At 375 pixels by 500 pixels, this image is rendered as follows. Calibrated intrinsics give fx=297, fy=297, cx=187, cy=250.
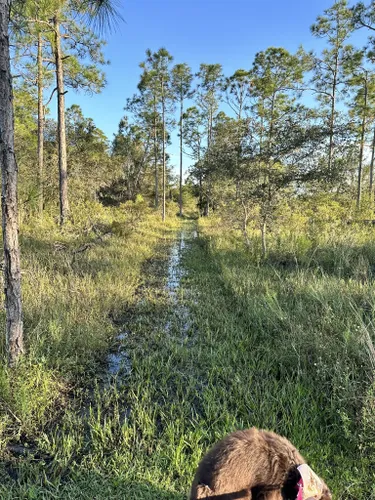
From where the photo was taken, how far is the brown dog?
0.92 m

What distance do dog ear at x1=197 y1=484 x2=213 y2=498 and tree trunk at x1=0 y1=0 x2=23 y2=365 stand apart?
103 inches

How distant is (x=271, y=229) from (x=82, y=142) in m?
16.1

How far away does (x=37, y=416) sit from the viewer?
2.58 meters

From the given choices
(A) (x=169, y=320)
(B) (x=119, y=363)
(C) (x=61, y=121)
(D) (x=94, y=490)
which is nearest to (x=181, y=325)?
(A) (x=169, y=320)

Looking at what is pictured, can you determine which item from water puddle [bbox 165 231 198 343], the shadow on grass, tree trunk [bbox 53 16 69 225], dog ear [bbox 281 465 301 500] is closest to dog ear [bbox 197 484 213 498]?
dog ear [bbox 281 465 301 500]

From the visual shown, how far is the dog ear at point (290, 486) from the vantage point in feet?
3.14

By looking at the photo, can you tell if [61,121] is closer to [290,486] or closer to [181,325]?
[181,325]

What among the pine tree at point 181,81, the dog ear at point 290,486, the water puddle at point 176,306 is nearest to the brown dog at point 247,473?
the dog ear at point 290,486

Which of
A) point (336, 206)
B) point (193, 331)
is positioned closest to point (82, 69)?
point (336, 206)

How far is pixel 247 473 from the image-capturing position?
95 cm

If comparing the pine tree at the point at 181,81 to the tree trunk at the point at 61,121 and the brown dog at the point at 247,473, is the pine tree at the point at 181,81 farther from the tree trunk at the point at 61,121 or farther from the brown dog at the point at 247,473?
the brown dog at the point at 247,473

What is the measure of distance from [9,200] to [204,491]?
108 inches

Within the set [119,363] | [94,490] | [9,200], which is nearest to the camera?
[94,490]

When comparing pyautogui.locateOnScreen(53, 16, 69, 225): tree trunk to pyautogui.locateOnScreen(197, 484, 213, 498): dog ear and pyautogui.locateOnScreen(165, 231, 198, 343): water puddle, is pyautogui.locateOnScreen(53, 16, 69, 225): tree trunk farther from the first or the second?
pyautogui.locateOnScreen(197, 484, 213, 498): dog ear
